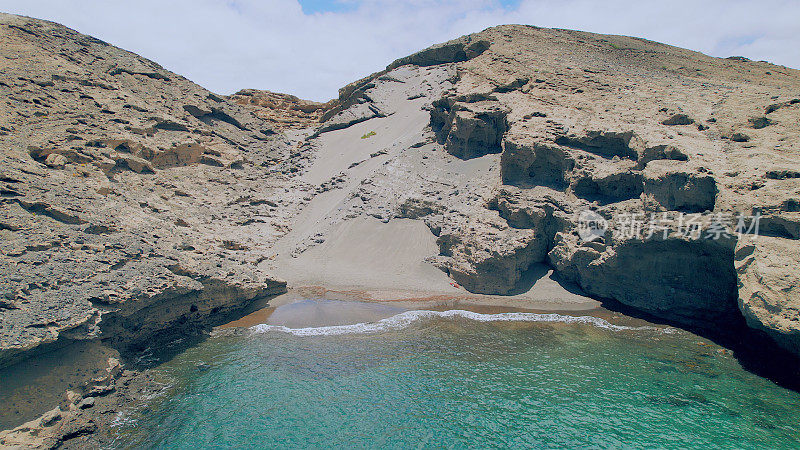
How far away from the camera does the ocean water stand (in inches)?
336

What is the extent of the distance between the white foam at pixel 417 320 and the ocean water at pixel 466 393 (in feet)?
0.76

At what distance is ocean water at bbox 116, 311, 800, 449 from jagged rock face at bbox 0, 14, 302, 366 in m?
2.42

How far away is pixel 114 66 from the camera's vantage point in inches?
945

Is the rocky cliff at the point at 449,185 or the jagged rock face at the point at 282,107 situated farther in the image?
the jagged rock face at the point at 282,107

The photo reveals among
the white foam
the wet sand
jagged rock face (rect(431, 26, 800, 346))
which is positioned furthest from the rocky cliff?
the white foam

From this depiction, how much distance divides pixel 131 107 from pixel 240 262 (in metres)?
12.6

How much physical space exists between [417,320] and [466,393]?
15.9 ft

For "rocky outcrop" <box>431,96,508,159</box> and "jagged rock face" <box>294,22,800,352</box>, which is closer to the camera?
"jagged rock face" <box>294,22,800,352</box>

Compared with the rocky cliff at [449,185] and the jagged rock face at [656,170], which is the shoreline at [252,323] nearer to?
the rocky cliff at [449,185]

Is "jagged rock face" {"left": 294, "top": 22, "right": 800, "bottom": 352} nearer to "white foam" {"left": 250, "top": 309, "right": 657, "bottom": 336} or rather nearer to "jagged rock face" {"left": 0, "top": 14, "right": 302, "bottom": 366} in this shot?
"white foam" {"left": 250, "top": 309, "right": 657, "bottom": 336}

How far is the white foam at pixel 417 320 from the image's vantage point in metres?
13.9

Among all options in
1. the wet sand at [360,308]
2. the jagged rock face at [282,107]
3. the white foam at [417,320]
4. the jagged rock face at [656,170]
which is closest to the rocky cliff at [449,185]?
the jagged rock face at [656,170]

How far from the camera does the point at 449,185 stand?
824 inches

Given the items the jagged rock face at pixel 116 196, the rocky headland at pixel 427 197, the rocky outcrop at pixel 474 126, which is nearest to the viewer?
the jagged rock face at pixel 116 196
